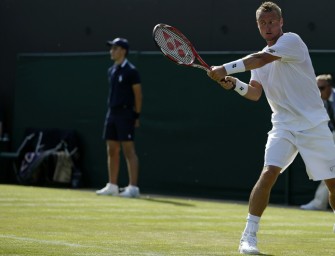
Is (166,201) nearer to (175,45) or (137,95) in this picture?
(137,95)

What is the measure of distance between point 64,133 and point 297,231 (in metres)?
8.11

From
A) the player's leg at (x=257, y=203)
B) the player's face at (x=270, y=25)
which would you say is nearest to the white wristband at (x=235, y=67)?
the player's face at (x=270, y=25)

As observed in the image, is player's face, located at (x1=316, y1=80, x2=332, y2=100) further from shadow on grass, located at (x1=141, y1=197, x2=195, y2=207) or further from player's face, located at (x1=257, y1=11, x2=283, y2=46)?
player's face, located at (x1=257, y1=11, x2=283, y2=46)

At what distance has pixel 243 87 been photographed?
851 centimetres

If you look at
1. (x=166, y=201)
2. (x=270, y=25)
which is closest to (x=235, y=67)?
(x=270, y=25)

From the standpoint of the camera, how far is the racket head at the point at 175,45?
873cm

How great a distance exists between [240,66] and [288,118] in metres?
0.69

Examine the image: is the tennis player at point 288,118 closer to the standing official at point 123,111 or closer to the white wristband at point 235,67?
the white wristband at point 235,67

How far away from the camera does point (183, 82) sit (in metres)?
16.1

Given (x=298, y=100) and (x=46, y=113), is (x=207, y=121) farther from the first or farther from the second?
(x=298, y=100)

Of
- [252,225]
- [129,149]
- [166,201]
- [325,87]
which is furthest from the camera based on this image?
[129,149]

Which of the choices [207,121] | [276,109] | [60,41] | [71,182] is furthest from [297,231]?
[60,41]

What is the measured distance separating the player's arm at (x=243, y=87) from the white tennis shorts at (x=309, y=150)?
1.53 feet

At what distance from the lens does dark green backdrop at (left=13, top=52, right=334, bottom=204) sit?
15.3m
